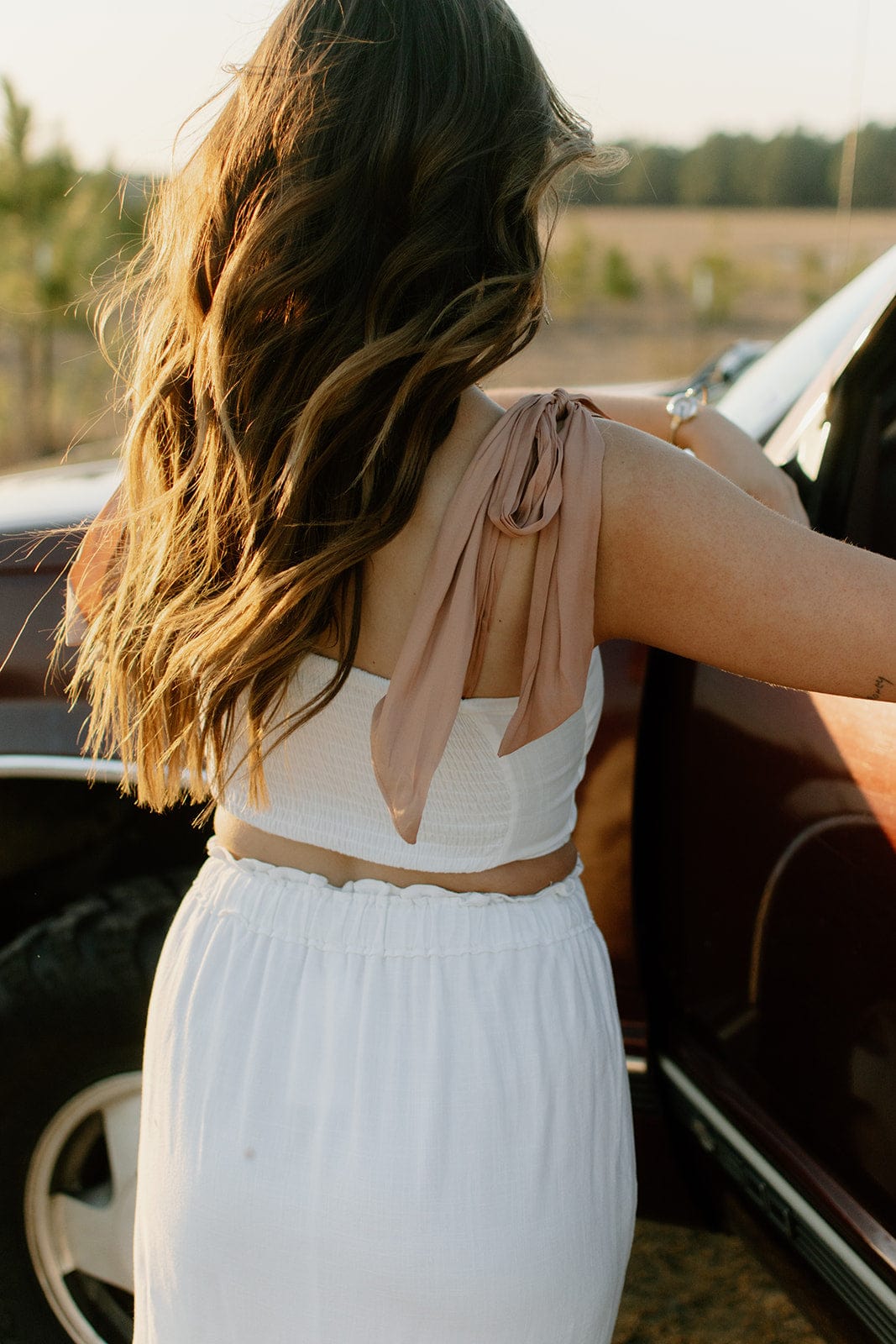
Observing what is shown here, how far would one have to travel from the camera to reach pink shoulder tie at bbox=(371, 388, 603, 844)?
1077 mm

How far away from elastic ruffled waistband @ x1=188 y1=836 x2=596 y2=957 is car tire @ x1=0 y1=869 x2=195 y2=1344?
2.41ft

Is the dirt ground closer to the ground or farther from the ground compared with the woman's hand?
closer to the ground

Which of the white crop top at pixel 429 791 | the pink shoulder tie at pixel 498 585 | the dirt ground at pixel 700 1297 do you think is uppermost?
the pink shoulder tie at pixel 498 585

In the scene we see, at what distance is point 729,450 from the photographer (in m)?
1.69

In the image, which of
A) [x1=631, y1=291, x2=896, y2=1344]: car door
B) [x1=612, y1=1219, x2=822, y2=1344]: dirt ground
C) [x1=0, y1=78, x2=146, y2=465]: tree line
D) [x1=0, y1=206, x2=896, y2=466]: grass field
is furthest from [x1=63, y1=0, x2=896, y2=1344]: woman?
[x1=0, y1=206, x2=896, y2=466]: grass field

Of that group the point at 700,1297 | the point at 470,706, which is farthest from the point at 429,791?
the point at 700,1297

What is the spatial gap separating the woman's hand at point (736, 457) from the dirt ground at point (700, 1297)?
1.34m

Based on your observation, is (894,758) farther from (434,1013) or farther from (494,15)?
(494,15)

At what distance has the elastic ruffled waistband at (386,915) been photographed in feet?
4.18

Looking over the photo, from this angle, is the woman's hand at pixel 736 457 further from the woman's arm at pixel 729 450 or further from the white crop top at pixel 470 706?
the white crop top at pixel 470 706

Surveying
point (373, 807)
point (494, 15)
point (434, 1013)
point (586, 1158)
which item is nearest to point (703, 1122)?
point (586, 1158)

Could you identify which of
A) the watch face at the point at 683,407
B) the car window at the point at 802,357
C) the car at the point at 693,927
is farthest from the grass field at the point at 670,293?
the watch face at the point at 683,407

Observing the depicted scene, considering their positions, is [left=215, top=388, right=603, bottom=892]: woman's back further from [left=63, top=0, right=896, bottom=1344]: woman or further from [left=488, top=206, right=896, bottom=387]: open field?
[left=488, top=206, right=896, bottom=387]: open field

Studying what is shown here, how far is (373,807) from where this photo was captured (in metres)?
1.26
